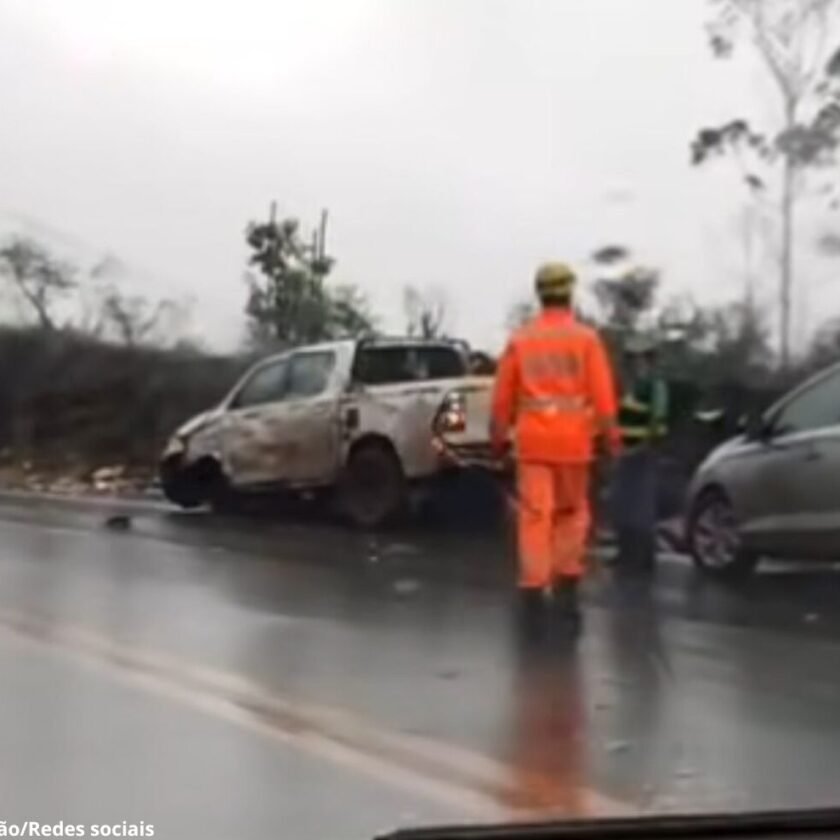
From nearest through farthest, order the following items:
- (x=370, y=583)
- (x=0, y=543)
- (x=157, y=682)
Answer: (x=157, y=682) → (x=370, y=583) → (x=0, y=543)

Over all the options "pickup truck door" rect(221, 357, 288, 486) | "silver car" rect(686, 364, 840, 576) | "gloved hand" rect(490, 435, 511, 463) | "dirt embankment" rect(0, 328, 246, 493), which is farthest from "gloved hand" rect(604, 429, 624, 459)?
"silver car" rect(686, 364, 840, 576)

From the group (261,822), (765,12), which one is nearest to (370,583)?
(765,12)

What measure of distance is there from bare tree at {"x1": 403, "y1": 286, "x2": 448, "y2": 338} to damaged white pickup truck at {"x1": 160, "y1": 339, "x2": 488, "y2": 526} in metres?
0.21

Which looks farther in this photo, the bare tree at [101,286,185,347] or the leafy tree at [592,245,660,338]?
the leafy tree at [592,245,660,338]

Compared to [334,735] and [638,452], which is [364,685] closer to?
[334,735]

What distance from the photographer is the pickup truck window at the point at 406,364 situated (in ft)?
41.2

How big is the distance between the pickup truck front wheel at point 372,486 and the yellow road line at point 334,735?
276 centimetres

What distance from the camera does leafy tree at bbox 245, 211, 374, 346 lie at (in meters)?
11.1

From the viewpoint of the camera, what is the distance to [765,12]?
13570 mm

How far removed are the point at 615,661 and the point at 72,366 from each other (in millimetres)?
2829

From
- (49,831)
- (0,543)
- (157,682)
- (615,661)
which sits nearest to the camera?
(49,831)

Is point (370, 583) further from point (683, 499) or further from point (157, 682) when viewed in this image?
point (157, 682)

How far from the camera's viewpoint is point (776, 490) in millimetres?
14328

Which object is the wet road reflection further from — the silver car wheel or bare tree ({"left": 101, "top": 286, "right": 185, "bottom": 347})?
the silver car wheel
